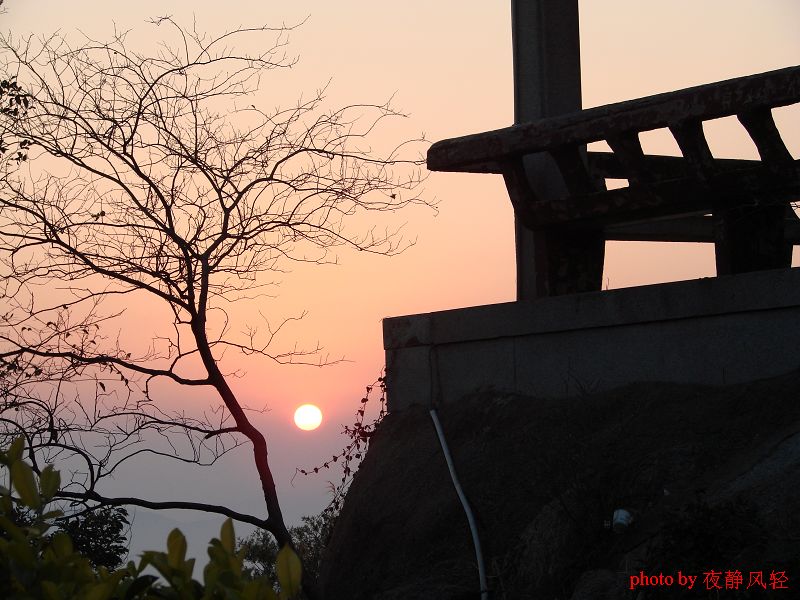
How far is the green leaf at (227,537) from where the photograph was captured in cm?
261

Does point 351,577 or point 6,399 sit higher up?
point 6,399

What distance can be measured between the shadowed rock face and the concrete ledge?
17 centimetres

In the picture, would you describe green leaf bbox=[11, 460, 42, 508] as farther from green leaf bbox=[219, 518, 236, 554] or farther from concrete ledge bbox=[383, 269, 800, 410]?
concrete ledge bbox=[383, 269, 800, 410]

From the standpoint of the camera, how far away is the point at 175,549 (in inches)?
102

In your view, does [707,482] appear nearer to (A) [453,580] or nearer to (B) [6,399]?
(A) [453,580]

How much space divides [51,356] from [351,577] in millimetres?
2735

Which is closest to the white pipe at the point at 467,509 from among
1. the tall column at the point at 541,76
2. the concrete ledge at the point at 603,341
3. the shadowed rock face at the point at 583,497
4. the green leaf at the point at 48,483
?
the shadowed rock face at the point at 583,497

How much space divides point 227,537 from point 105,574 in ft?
1.32

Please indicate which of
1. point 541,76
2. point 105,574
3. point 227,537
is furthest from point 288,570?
point 541,76

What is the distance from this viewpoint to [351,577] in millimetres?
6840

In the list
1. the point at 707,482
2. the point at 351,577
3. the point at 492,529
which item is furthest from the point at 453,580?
the point at 707,482

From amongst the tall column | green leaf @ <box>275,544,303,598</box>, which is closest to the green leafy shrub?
green leaf @ <box>275,544,303,598</box>

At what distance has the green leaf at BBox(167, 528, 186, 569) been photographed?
2.56 metres

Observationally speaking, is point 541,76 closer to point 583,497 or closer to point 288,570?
point 583,497
